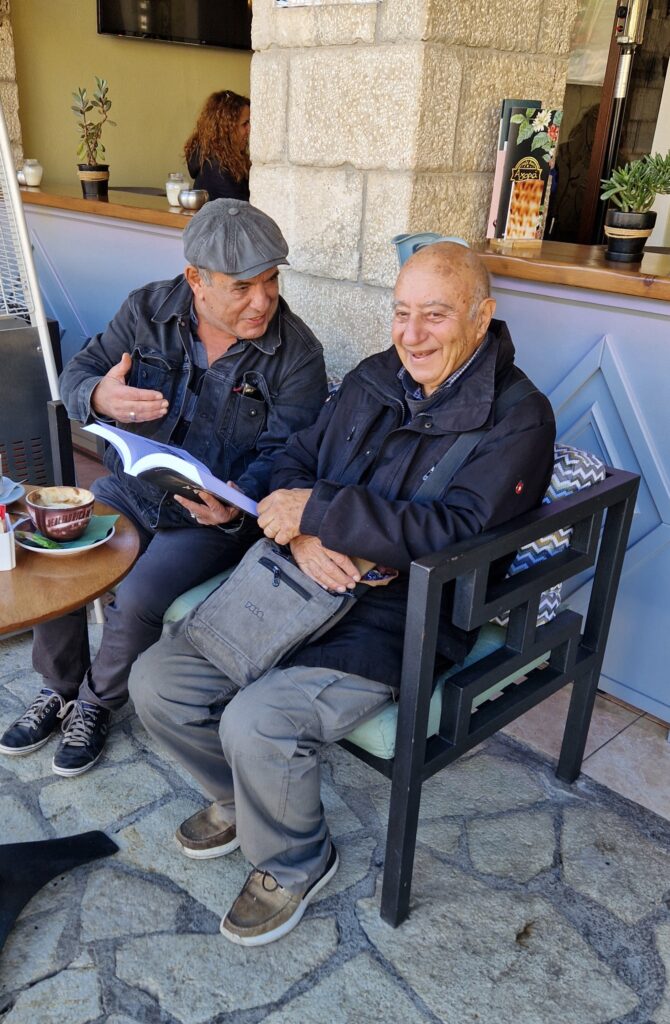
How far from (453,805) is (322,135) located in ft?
6.40

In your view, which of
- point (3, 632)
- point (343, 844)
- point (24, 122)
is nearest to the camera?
point (3, 632)

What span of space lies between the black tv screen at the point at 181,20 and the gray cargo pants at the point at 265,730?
206 inches

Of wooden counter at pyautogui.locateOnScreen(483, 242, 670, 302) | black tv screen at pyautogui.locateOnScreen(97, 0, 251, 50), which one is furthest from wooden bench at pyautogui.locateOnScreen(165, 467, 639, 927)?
black tv screen at pyautogui.locateOnScreen(97, 0, 251, 50)

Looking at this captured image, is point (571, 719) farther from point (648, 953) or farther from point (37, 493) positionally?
point (37, 493)

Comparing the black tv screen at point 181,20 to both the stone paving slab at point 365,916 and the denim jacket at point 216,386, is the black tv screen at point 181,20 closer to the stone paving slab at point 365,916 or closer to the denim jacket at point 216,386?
the denim jacket at point 216,386

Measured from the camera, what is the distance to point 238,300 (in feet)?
7.13

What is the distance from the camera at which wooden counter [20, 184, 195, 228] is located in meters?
3.69

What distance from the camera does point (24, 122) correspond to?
5.38 m

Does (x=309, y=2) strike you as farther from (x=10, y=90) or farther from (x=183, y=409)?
(x=10, y=90)

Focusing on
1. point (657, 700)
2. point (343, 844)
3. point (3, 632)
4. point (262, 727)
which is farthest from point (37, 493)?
point (657, 700)

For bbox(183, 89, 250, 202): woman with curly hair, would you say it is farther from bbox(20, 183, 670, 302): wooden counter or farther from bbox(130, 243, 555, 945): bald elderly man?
bbox(130, 243, 555, 945): bald elderly man

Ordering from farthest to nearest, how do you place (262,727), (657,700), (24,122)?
(24,122)
(657,700)
(262,727)

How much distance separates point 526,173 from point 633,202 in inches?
13.0

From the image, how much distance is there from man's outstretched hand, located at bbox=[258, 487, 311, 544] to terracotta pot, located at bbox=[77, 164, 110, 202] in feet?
9.67
